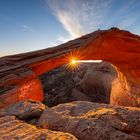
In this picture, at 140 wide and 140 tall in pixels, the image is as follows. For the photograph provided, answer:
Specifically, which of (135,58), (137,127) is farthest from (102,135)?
(135,58)

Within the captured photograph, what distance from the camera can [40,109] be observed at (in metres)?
4.52

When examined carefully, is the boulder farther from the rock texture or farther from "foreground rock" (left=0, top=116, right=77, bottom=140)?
"foreground rock" (left=0, top=116, right=77, bottom=140)

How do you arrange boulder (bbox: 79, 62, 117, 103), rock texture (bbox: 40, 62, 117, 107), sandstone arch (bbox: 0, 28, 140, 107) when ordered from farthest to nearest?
rock texture (bbox: 40, 62, 117, 107)
boulder (bbox: 79, 62, 117, 103)
sandstone arch (bbox: 0, 28, 140, 107)

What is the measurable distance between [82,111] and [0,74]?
9.53 ft

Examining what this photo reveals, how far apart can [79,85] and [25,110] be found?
1052 centimetres

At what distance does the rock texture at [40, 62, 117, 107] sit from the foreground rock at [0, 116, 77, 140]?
878cm

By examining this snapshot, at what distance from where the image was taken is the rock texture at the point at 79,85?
42.8ft

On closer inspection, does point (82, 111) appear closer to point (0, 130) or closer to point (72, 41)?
point (0, 130)

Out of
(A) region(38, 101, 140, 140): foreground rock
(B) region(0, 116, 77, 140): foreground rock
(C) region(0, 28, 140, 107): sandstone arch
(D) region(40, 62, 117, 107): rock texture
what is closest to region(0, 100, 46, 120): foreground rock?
(A) region(38, 101, 140, 140): foreground rock

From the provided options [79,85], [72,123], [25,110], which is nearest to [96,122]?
[72,123]

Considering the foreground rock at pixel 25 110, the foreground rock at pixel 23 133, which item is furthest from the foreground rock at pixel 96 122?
the foreground rock at pixel 23 133

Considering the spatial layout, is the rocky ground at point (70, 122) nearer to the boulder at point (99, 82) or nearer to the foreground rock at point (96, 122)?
the foreground rock at point (96, 122)

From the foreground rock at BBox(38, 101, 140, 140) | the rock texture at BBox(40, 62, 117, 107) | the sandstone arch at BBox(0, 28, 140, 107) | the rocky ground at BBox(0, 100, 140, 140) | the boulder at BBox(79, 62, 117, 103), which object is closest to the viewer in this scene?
the rocky ground at BBox(0, 100, 140, 140)

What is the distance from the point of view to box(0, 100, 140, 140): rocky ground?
10.6 ft
